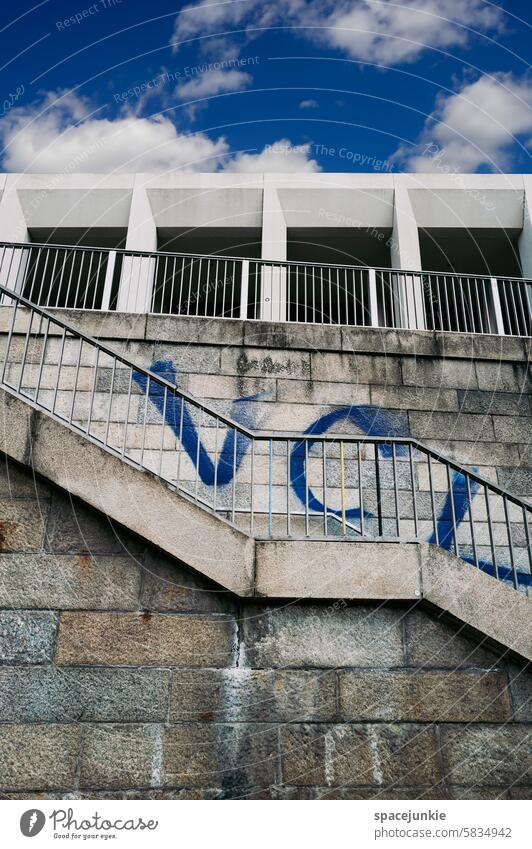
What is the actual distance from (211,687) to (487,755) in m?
2.22

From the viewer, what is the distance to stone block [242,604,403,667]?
16.4 feet

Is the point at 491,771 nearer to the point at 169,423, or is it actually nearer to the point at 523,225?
the point at 169,423

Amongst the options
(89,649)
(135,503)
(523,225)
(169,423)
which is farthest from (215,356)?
(523,225)

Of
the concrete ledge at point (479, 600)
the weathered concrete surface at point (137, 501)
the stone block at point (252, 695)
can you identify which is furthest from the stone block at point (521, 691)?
the weathered concrete surface at point (137, 501)

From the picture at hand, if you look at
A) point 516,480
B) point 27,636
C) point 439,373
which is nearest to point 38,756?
point 27,636

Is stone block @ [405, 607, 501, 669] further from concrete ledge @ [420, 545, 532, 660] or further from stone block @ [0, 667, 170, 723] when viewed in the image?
stone block @ [0, 667, 170, 723]

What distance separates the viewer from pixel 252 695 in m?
4.86

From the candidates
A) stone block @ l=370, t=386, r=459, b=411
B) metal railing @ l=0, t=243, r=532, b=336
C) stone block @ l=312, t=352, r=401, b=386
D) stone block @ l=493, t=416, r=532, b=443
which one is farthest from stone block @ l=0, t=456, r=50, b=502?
stone block @ l=493, t=416, r=532, b=443

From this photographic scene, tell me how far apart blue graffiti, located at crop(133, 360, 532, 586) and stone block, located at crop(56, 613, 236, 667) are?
3.15 m

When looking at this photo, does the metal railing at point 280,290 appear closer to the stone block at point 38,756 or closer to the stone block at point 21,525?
the stone block at point 21,525

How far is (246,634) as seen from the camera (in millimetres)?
5008

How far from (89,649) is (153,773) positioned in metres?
1.02

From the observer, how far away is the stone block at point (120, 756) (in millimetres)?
4590

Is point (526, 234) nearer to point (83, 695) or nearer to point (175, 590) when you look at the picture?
point (175, 590)
